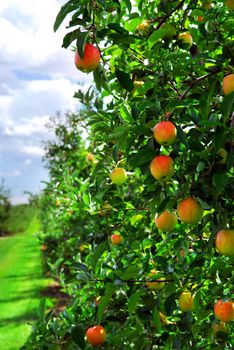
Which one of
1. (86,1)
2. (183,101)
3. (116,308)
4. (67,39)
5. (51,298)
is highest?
(86,1)

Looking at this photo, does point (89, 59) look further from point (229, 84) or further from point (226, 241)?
point (226, 241)

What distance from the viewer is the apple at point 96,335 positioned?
8.54ft

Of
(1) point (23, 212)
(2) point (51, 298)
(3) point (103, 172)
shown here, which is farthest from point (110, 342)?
(1) point (23, 212)

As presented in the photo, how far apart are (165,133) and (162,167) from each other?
122mm

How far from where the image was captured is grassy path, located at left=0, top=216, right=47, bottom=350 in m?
8.46

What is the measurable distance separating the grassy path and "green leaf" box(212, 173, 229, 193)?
241 centimetres

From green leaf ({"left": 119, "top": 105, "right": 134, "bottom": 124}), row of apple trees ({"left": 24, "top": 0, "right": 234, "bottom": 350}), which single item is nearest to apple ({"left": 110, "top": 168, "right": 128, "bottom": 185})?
row of apple trees ({"left": 24, "top": 0, "right": 234, "bottom": 350})

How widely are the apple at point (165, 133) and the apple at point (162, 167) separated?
0.20ft

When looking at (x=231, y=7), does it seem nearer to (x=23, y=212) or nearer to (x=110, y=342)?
(x=110, y=342)

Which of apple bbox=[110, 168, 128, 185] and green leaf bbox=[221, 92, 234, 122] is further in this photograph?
apple bbox=[110, 168, 128, 185]

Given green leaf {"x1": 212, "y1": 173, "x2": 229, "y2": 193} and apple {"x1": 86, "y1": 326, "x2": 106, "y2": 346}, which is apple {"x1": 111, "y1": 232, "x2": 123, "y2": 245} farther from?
green leaf {"x1": 212, "y1": 173, "x2": 229, "y2": 193}

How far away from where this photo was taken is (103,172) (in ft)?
10.3

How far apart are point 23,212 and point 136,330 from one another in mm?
42203

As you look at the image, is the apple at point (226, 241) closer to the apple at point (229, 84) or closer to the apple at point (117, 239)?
Answer: the apple at point (229, 84)
